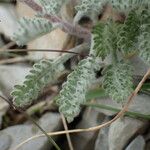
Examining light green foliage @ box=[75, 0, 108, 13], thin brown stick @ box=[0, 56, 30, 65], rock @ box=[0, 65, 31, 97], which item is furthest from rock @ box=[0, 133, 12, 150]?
light green foliage @ box=[75, 0, 108, 13]

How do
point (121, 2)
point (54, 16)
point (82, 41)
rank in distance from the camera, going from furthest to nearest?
point (82, 41)
point (54, 16)
point (121, 2)

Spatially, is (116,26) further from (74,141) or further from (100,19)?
(74,141)

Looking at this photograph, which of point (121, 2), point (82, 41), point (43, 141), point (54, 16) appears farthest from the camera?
point (82, 41)

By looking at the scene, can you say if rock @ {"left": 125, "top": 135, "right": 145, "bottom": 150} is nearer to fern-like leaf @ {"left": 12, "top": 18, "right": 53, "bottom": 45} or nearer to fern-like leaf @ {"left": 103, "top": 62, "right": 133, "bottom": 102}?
fern-like leaf @ {"left": 103, "top": 62, "right": 133, "bottom": 102}

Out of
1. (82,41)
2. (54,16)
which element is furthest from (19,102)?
(82,41)

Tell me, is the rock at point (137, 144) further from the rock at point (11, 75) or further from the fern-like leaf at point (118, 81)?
the rock at point (11, 75)

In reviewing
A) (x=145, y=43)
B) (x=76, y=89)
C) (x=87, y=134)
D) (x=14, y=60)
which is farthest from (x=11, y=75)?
(x=145, y=43)

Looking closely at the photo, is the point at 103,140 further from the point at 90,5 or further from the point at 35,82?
the point at 90,5

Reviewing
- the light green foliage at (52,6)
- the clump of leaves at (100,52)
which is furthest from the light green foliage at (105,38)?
the light green foliage at (52,6)
